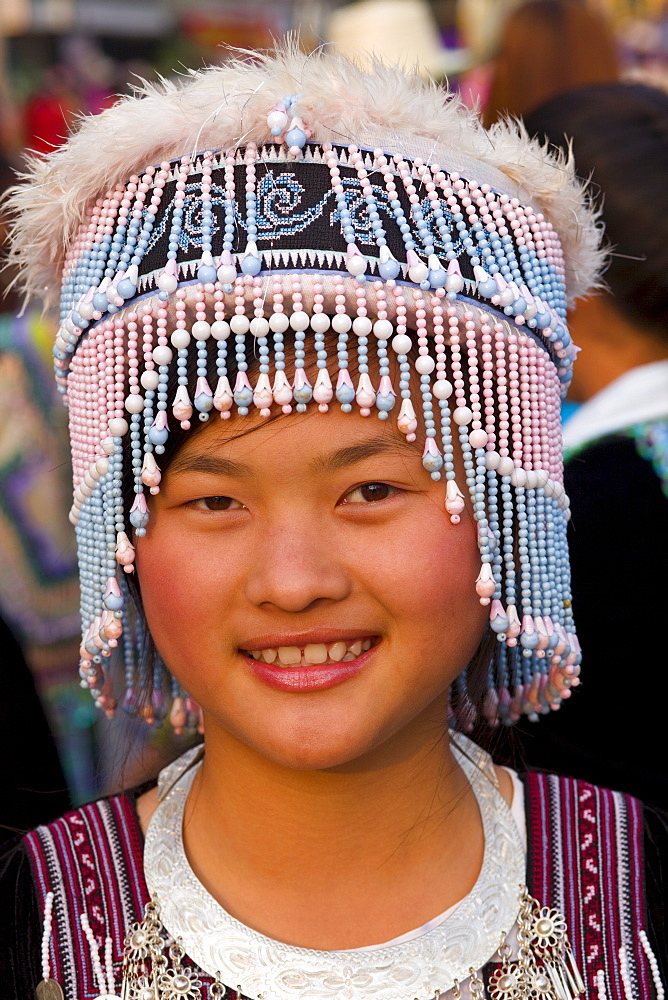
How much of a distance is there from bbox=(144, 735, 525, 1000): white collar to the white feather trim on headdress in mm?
930

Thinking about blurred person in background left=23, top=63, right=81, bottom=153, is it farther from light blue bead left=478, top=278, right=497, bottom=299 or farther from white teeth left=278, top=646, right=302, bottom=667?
white teeth left=278, top=646, right=302, bottom=667

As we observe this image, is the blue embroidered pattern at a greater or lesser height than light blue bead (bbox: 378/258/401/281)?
greater

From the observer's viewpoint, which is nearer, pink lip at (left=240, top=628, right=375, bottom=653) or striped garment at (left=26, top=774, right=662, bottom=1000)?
pink lip at (left=240, top=628, right=375, bottom=653)

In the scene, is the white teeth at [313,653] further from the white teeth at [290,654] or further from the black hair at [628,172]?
the black hair at [628,172]

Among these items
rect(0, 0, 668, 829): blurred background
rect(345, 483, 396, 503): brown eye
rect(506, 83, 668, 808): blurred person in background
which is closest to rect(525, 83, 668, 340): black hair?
rect(506, 83, 668, 808): blurred person in background

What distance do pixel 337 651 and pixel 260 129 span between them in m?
0.70

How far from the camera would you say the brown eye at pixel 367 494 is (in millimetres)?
1402

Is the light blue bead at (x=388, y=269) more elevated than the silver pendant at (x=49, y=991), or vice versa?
the light blue bead at (x=388, y=269)

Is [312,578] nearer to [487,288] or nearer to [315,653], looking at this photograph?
[315,653]

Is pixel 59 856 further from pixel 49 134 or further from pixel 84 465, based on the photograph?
pixel 49 134

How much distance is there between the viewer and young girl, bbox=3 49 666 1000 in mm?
1373

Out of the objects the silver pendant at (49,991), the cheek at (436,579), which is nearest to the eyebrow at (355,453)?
the cheek at (436,579)

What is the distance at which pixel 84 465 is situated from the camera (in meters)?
1.53

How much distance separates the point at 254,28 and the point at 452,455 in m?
5.47
